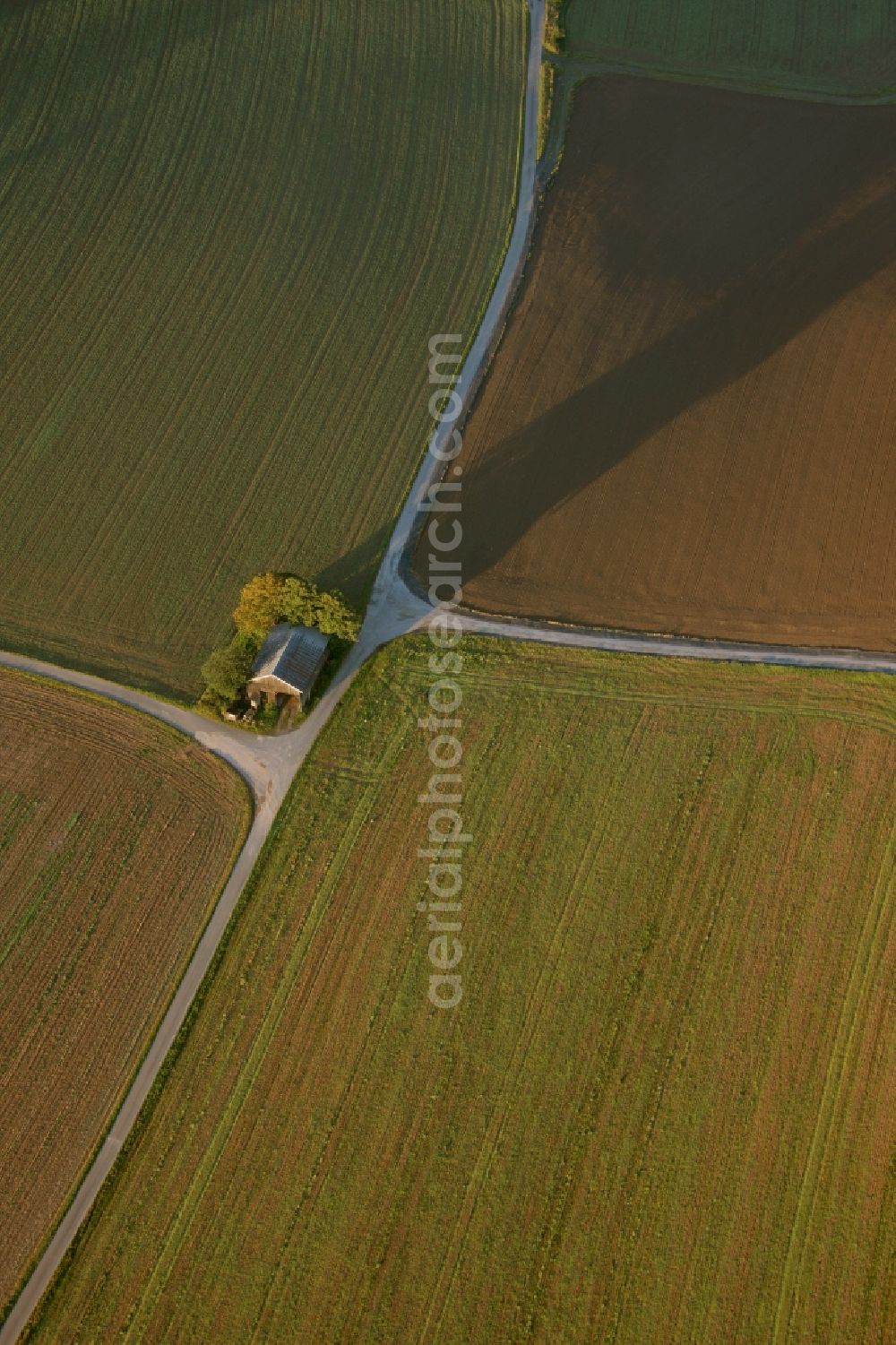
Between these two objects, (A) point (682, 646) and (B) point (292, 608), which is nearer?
(B) point (292, 608)

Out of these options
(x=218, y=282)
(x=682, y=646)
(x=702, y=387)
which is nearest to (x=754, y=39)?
(x=702, y=387)

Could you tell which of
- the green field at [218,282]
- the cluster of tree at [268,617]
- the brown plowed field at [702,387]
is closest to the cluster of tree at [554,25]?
the green field at [218,282]

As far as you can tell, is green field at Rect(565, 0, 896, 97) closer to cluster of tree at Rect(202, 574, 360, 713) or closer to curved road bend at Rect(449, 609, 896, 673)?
curved road bend at Rect(449, 609, 896, 673)

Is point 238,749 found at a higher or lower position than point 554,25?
lower

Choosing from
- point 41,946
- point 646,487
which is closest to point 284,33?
point 646,487

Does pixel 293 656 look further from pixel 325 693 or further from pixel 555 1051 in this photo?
pixel 555 1051

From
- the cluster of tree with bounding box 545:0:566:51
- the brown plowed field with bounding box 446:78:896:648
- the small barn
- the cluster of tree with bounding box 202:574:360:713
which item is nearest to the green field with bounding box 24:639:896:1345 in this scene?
the small barn

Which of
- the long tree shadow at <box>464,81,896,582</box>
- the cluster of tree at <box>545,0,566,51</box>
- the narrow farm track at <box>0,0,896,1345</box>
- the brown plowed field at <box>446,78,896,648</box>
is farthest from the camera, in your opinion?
the cluster of tree at <box>545,0,566,51</box>
